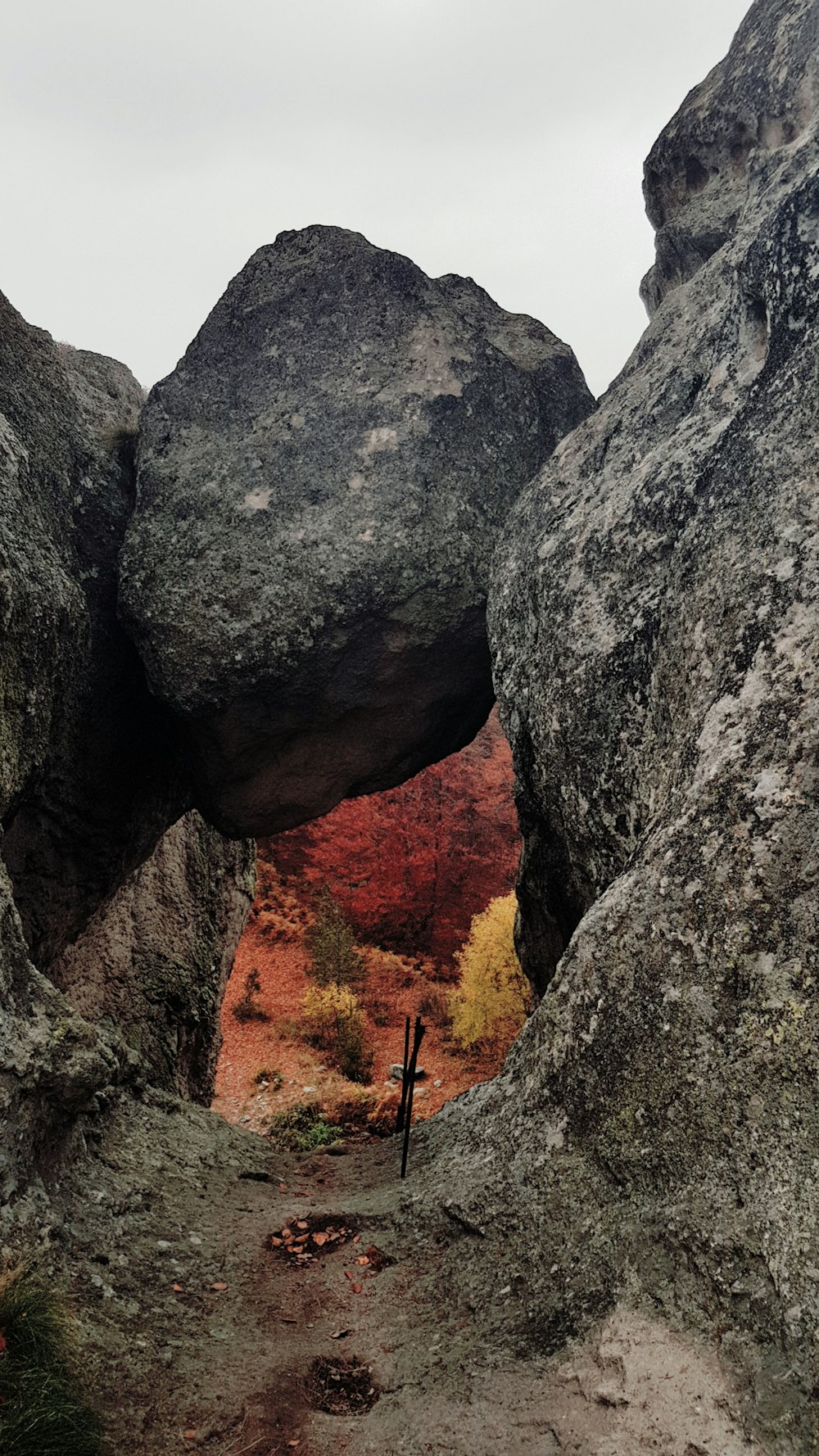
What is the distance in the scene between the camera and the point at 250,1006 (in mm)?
19500

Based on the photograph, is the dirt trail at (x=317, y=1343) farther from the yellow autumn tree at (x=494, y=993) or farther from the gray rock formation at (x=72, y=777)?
the yellow autumn tree at (x=494, y=993)

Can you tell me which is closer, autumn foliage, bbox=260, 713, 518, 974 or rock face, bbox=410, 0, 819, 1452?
rock face, bbox=410, 0, 819, 1452

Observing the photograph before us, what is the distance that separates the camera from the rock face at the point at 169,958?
11.0 meters

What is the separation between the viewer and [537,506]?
884cm

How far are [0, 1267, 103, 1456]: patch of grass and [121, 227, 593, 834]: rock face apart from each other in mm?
5993

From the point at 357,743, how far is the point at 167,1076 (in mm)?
5007

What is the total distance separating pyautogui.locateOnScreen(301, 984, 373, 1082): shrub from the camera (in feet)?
55.4

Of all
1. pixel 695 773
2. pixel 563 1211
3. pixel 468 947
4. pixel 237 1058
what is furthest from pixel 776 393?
pixel 237 1058

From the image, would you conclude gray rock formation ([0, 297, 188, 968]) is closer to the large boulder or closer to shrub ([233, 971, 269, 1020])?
the large boulder

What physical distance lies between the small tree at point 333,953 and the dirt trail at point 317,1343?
12.2 meters

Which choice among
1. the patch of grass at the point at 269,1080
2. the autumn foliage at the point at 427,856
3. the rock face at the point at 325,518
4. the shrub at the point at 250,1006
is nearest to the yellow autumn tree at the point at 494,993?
the patch of grass at the point at 269,1080

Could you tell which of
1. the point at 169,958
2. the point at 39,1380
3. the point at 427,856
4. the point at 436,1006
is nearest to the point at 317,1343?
the point at 39,1380

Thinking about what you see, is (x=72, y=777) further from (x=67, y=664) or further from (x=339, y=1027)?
(x=339, y=1027)

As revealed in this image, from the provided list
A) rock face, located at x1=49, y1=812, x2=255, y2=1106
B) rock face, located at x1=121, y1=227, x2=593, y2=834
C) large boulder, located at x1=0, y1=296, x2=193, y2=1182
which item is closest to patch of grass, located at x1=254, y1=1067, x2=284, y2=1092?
rock face, located at x1=49, y1=812, x2=255, y2=1106
